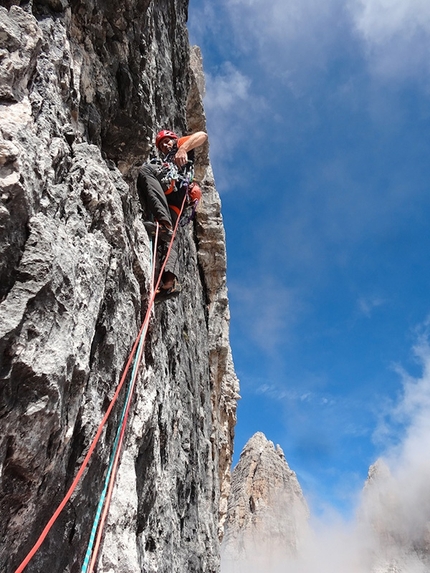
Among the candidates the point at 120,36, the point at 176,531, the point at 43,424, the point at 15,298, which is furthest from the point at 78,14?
the point at 176,531

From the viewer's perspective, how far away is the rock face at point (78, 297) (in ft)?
7.52

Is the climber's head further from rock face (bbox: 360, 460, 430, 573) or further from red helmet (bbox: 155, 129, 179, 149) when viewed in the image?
rock face (bbox: 360, 460, 430, 573)

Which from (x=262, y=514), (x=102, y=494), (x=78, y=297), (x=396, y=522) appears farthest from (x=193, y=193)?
(x=396, y=522)

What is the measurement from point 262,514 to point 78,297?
171 feet

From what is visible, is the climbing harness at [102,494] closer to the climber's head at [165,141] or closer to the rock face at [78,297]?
the rock face at [78,297]

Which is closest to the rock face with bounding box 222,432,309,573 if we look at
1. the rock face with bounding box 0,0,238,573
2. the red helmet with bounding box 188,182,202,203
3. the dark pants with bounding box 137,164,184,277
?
the rock face with bounding box 0,0,238,573

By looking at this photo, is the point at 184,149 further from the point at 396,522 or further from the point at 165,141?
the point at 396,522

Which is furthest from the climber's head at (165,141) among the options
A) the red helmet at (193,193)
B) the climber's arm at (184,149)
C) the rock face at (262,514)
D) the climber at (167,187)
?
the rock face at (262,514)

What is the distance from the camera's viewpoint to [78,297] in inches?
113

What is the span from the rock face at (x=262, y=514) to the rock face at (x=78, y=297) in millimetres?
46878

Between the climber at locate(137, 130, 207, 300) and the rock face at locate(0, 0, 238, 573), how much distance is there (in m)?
0.27

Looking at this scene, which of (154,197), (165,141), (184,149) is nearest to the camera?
(154,197)

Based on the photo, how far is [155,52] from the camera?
266 inches

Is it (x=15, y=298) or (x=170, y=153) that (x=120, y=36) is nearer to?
(x=170, y=153)
